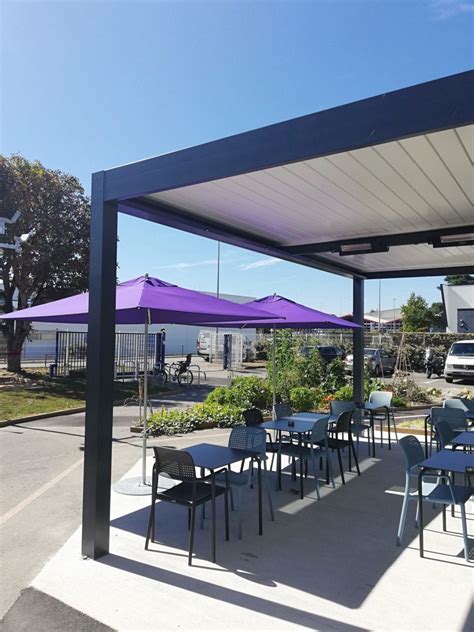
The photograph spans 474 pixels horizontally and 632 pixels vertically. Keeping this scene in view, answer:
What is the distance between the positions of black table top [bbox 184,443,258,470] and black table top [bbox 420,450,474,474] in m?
1.56

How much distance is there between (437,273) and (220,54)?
6133 millimetres

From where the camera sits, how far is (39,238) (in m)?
17.3

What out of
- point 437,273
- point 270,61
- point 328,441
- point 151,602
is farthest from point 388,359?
point 151,602

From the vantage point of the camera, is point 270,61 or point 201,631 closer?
point 201,631

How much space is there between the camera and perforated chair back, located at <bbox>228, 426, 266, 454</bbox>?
4.82 metres

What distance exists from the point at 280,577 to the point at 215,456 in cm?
124

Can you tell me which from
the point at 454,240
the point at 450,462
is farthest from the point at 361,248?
the point at 450,462

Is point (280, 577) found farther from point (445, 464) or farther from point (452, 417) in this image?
point (452, 417)

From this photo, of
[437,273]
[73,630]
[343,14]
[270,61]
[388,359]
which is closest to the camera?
[73,630]

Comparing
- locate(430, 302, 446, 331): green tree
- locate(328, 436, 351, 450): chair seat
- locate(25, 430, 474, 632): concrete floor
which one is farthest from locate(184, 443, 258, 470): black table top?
locate(430, 302, 446, 331): green tree

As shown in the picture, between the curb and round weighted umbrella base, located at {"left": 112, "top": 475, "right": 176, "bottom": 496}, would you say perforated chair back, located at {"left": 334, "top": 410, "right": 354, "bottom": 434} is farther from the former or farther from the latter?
the curb

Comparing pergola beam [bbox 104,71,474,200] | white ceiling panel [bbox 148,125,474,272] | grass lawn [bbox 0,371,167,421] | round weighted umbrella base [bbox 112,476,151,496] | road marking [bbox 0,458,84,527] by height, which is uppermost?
white ceiling panel [bbox 148,125,474,272]

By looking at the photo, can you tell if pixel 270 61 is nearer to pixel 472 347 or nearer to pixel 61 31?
pixel 61 31

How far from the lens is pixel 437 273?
9.40 meters
